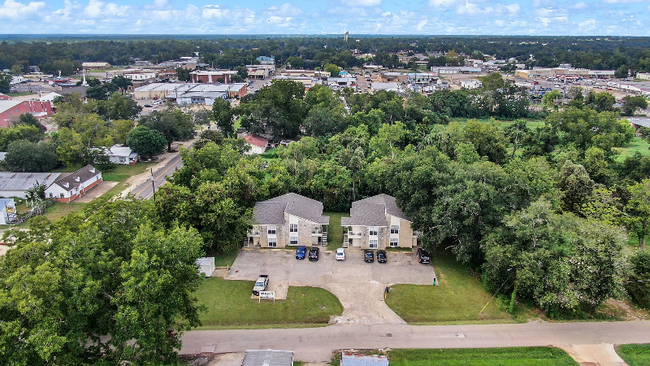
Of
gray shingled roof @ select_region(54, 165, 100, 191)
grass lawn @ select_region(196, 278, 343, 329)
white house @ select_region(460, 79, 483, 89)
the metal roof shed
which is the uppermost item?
white house @ select_region(460, 79, 483, 89)

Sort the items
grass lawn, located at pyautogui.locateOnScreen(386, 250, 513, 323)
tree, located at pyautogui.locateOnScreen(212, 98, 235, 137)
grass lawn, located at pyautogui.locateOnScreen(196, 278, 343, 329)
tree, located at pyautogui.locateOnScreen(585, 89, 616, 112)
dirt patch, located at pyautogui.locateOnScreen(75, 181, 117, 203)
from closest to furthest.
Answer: grass lawn, located at pyautogui.locateOnScreen(196, 278, 343, 329) → grass lawn, located at pyautogui.locateOnScreen(386, 250, 513, 323) → dirt patch, located at pyautogui.locateOnScreen(75, 181, 117, 203) → tree, located at pyautogui.locateOnScreen(212, 98, 235, 137) → tree, located at pyautogui.locateOnScreen(585, 89, 616, 112)

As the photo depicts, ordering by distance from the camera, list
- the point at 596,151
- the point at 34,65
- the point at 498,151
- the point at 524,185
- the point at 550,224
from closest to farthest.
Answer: the point at 550,224 → the point at 524,185 → the point at 596,151 → the point at 498,151 → the point at 34,65

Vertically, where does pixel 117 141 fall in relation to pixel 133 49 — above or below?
below

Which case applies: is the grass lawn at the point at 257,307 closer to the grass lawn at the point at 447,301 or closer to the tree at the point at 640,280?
the grass lawn at the point at 447,301

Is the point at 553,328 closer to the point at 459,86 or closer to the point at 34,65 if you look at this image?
the point at 459,86

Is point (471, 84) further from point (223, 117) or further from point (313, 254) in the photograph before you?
point (313, 254)

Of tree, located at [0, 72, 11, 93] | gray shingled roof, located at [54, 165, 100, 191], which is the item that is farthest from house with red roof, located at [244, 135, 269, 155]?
tree, located at [0, 72, 11, 93]

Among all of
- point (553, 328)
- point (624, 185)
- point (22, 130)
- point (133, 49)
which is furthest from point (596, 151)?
point (133, 49)

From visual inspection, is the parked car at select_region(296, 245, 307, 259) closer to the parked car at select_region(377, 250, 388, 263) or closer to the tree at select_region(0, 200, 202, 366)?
the parked car at select_region(377, 250, 388, 263)
